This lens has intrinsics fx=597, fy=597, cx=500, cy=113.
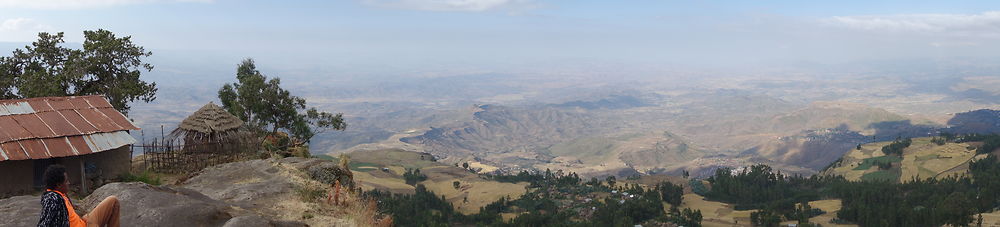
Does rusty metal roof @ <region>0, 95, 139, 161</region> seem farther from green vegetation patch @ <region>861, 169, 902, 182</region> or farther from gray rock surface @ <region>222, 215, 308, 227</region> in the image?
green vegetation patch @ <region>861, 169, 902, 182</region>

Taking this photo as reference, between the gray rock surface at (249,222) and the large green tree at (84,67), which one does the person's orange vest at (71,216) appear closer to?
the gray rock surface at (249,222)

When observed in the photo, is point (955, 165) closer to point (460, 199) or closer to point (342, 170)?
point (460, 199)

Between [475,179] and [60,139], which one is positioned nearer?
[60,139]

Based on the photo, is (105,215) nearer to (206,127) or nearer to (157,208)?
(157,208)

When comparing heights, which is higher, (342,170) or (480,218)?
(342,170)

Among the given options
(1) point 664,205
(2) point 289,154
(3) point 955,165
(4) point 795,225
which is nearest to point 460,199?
(1) point 664,205

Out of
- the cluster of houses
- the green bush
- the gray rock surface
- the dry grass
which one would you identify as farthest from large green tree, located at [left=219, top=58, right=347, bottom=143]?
the dry grass
